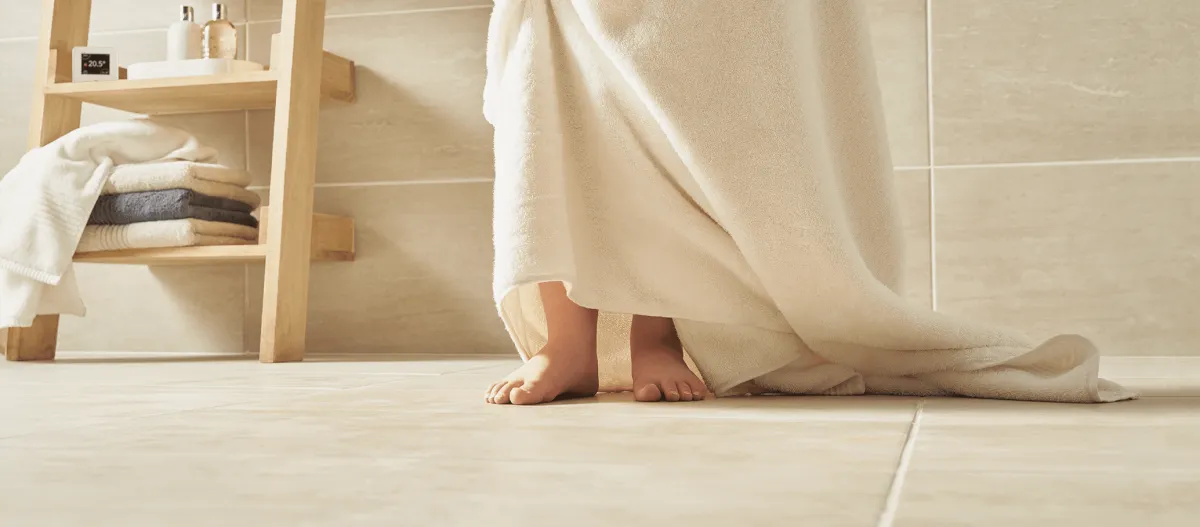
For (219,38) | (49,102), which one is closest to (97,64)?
(49,102)

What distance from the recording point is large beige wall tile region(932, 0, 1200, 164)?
69.4 inches

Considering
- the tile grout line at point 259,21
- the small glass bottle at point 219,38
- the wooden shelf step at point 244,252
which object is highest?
the tile grout line at point 259,21

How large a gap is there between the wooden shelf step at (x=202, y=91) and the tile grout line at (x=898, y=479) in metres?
1.38

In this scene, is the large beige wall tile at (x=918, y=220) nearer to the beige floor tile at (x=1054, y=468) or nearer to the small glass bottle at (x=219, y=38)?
the beige floor tile at (x=1054, y=468)

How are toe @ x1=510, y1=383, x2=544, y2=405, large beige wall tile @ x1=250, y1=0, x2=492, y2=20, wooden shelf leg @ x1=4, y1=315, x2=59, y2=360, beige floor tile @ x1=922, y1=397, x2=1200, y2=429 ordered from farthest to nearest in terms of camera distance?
large beige wall tile @ x1=250, y1=0, x2=492, y2=20 → wooden shelf leg @ x1=4, y1=315, x2=59, y2=360 → toe @ x1=510, y1=383, x2=544, y2=405 → beige floor tile @ x1=922, y1=397, x2=1200, y2=429

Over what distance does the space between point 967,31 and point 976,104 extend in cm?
12

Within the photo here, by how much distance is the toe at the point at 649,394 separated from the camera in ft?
3.50

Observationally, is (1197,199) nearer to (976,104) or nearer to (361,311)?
(976,104)

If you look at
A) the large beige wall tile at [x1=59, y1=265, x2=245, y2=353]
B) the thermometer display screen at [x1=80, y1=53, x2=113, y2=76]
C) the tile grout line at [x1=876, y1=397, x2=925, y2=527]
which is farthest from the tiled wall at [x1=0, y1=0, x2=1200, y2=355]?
the tile grout line at [x1=876, y1=397, x2=925, y2=527]

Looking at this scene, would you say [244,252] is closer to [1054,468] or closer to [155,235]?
[155,235]

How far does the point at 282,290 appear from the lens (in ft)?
6.11

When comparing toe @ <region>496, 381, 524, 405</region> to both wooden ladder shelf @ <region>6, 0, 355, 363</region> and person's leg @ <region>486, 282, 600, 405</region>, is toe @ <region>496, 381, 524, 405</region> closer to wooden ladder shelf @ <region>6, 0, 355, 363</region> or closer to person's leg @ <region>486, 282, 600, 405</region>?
person's leg @ <region>486, 282, 600, 405</region>

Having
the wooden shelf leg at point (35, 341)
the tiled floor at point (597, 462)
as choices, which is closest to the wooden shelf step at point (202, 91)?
the wooden shelf leg at point (35, 341)

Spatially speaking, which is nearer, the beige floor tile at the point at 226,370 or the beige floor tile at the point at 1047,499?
the beige floor tile at the point at 1047,499
